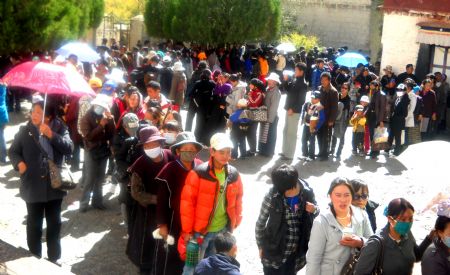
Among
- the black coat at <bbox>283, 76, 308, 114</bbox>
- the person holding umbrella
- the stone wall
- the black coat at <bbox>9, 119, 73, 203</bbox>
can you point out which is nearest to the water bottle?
the black coat at <bbox>9, 119, 73, 203</bbox>

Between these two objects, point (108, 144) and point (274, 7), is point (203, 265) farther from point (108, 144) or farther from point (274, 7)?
point (274, 7)

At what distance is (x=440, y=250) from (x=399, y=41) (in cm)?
1296

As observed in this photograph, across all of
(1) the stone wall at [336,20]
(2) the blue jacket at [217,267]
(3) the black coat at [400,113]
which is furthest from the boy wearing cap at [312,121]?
(1) the stone wall at [336,20]

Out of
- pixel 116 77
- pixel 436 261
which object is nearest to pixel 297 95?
pixel 116 77

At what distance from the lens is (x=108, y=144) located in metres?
8.38

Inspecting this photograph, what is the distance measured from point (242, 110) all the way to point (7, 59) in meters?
7.07

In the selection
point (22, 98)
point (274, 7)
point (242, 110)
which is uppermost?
point (274, 7)

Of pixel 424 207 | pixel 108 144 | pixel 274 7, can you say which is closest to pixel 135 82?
pixel 108 144

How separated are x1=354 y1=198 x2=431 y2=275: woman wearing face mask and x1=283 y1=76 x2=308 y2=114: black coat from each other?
6979 millimetres

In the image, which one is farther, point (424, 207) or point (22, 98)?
point (22, 98)

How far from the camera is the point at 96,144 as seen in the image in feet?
27.0

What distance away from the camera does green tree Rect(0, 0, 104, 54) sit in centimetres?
1452

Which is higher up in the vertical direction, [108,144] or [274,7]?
[274,7]

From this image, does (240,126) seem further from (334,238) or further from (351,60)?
(351,60)
